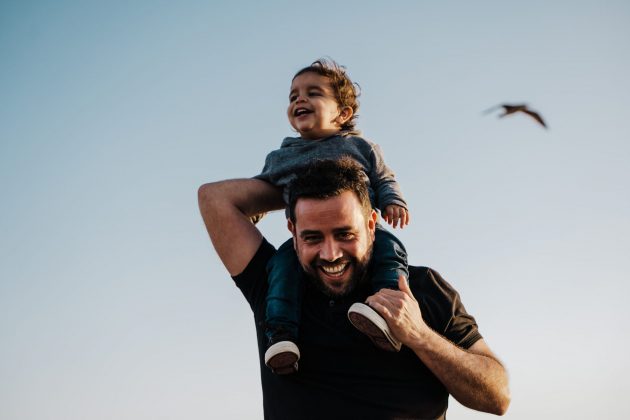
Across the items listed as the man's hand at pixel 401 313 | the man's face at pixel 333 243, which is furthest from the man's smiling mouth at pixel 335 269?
the man's hand at pixel 401 313

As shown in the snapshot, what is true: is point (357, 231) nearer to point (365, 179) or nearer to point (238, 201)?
point (365, 179)

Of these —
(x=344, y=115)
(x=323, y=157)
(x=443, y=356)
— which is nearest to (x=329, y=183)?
(x=323, y=157)

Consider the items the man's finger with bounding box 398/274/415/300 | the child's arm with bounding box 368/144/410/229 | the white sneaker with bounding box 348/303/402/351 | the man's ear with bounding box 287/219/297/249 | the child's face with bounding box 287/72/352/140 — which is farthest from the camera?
the child's face with bounding box 287/72/352/140

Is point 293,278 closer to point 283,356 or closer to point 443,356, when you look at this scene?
point 283,356

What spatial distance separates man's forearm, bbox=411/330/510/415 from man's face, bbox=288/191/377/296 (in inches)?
26.0

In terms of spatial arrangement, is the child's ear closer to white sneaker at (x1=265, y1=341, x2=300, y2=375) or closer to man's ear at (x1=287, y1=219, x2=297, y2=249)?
man's ear at (x1=287, y1=219, x2=297, y2=249)

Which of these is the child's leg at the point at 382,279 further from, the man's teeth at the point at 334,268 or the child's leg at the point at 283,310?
the child's leg at the point at 283,310

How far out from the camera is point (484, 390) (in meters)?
3.71

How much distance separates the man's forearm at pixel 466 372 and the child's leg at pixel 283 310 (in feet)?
2.48

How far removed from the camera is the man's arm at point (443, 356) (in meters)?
3.57

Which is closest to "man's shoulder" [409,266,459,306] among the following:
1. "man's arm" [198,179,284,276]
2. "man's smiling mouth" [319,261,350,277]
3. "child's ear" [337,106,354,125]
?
"man's smiling mouth" [319,261,350,277]

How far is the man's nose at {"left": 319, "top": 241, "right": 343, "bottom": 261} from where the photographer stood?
12.8ft

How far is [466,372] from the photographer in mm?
3654

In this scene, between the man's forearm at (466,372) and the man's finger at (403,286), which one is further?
the man's finger at (403,286)
